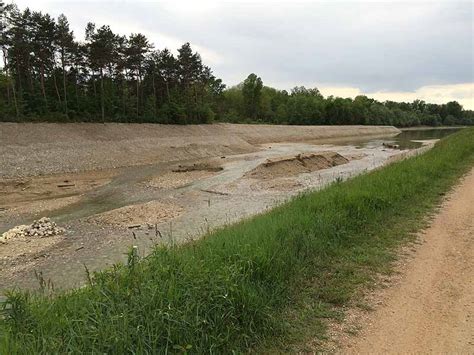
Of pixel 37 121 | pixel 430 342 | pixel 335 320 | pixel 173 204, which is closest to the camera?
pixel 430 342

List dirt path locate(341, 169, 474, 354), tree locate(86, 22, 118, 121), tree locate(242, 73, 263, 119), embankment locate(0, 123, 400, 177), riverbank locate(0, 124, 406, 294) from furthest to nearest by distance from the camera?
tree locate(242, 73, 263, 119)
tree locate(86, 22, 118, 121)
embankment locate(0, 123, 400, 177)
riverbank locate(0, 124, 406, 294)
dirt path locate(341, 169, 474, 354)

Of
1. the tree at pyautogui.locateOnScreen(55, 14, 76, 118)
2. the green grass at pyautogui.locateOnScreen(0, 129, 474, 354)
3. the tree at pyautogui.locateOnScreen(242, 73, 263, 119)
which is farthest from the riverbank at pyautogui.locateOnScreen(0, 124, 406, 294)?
the tree at pyautogui.locateOnScreen(242, 73, 263, 119)

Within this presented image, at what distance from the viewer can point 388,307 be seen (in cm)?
555

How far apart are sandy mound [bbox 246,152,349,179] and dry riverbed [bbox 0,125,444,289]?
0.33ft

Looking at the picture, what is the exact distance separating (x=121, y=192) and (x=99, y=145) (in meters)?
16.9

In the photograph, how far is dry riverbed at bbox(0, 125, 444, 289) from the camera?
12.5 m

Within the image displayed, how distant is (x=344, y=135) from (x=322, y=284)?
→ 93.8 m

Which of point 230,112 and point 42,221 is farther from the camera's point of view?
point 230,112

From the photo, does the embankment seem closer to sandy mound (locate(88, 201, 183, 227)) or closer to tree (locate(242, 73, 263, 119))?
sandy mound (locate(88, 201, 183, 227))

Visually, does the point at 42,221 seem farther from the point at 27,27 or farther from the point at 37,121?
the point at 27,27

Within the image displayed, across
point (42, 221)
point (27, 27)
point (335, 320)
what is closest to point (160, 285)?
point (335, 320)

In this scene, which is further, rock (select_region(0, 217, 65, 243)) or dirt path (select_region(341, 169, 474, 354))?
rock (select_region(0, 217, 65, 243))

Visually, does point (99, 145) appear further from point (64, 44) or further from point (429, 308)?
point (429, 308)

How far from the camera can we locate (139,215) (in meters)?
17.2
